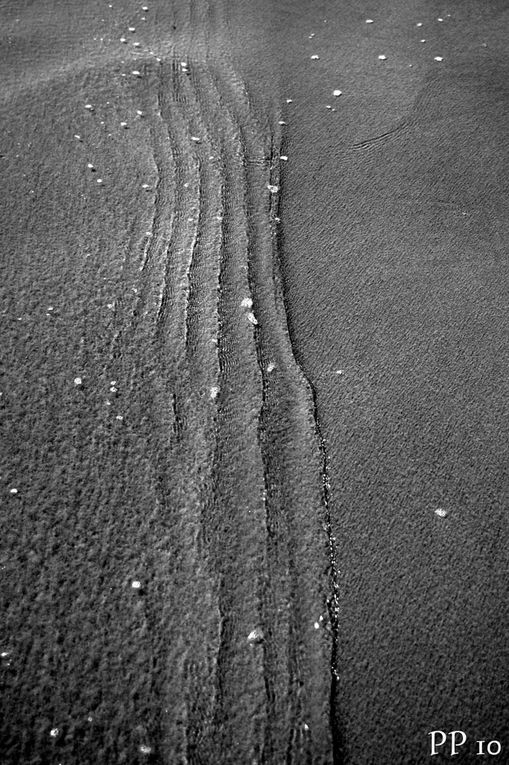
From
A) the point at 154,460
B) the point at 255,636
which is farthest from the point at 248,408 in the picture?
the point at 255,636

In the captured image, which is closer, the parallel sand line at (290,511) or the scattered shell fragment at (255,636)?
the parallel sand line at (290,511)

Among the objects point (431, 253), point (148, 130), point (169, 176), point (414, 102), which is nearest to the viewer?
point (431, 253)

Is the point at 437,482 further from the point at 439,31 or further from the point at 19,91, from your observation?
the point at 439,31

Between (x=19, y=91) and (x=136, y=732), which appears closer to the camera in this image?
(x=136, y=732)

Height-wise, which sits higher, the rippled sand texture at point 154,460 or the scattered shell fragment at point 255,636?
the rippled sand texture at point 154,460

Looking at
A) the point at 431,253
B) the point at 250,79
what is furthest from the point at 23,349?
the point at 250,79
